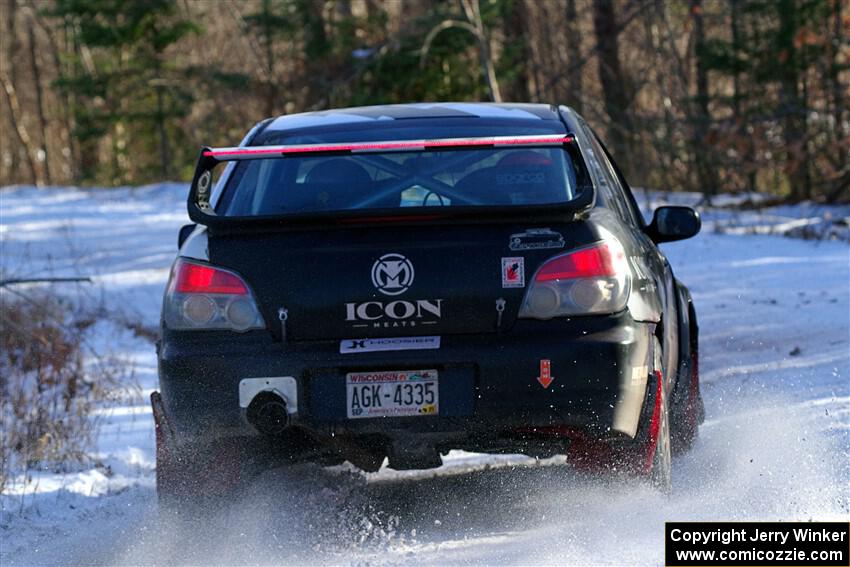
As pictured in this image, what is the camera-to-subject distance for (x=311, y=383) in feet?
14.5

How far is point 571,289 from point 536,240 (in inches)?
8.0

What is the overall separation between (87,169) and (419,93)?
15.9 metres

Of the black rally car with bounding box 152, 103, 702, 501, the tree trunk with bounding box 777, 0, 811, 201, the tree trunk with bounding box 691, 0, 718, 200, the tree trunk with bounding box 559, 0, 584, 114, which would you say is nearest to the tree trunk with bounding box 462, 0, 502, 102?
the tree trunk with bounding box 691, 0, 718, 200

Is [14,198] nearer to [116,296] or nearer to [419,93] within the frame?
[419,93]

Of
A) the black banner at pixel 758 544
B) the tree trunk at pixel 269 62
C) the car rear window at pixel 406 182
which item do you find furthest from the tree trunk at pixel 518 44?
the black banner at pixel 758 544

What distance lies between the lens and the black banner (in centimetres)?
406

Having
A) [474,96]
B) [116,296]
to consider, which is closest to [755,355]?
[116,296]

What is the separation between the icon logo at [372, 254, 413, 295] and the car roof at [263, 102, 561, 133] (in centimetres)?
115

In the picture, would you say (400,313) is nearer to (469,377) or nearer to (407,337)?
(407,337)

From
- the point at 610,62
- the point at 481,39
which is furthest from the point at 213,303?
the point at 610,62

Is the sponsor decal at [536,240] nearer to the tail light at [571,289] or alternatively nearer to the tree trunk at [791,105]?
the tail light at [571,289]

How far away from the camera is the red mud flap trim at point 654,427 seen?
459 cm

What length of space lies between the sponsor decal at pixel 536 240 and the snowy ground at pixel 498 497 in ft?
3.09

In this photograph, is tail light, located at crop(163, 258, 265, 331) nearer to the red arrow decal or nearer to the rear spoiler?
the rear spoiler
